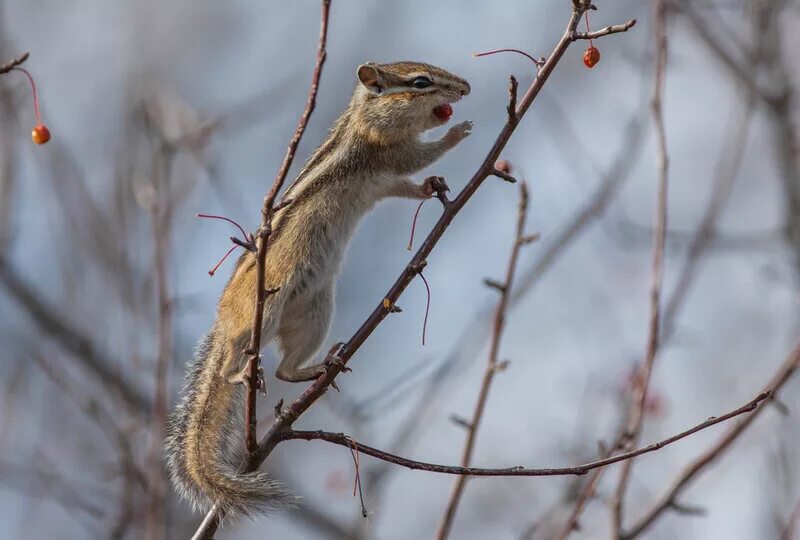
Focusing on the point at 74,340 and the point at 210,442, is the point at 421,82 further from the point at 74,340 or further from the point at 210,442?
the point at 74,340

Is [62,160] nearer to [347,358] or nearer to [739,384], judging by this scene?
[347,358]

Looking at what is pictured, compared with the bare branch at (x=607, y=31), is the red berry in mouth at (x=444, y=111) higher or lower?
higher

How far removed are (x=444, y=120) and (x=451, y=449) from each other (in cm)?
384

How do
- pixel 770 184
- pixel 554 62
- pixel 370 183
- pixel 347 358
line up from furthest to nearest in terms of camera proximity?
pixel 770 184, pixel 370 183, pixel 347 358, pixel 554 62

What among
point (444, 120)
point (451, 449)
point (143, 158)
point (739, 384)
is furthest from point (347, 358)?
point (739, 384)

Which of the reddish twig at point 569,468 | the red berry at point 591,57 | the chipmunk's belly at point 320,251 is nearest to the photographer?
the reddish twig at point 569,468

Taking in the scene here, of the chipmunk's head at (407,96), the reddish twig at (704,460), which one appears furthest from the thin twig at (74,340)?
the reddish twig at (704,460)

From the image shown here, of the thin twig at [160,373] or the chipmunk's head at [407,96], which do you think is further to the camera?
the chipmunk's head at [407,96]

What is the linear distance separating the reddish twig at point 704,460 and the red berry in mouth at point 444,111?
5.42 ft

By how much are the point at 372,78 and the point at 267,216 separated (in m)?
2.01

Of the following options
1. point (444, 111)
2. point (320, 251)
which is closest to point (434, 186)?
point (320, 251)

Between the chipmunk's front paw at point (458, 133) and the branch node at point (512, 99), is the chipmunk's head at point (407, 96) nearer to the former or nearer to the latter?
the chipmunk's front paw at point (458, 133)

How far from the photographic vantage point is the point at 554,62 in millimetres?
2572

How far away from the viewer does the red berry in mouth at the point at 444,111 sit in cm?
405
